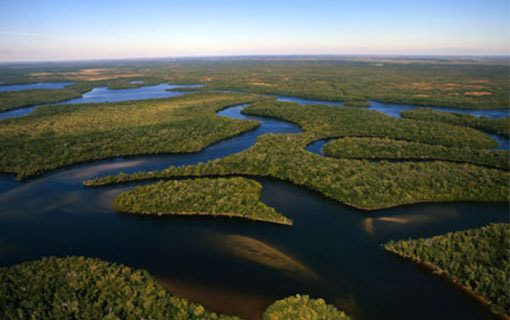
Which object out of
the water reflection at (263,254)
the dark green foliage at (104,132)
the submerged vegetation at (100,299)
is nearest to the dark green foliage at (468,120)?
the dark green foliage at (104,132)

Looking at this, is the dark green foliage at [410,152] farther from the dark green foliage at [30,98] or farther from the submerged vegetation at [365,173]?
the dark green foliage at [30,98]

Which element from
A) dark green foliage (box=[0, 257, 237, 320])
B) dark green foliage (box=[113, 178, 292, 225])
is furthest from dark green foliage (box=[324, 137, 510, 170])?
dark green foliage (box=[0, 257, 237, 320])

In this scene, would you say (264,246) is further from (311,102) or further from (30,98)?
(30,98)

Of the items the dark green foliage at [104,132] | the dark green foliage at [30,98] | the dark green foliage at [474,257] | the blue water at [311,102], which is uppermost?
the dark green foliage at [30,98]

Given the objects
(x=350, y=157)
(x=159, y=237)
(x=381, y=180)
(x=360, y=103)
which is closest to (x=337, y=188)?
(x=381, y=180)

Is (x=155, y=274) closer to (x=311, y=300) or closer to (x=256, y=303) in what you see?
(x=256, y=303)
